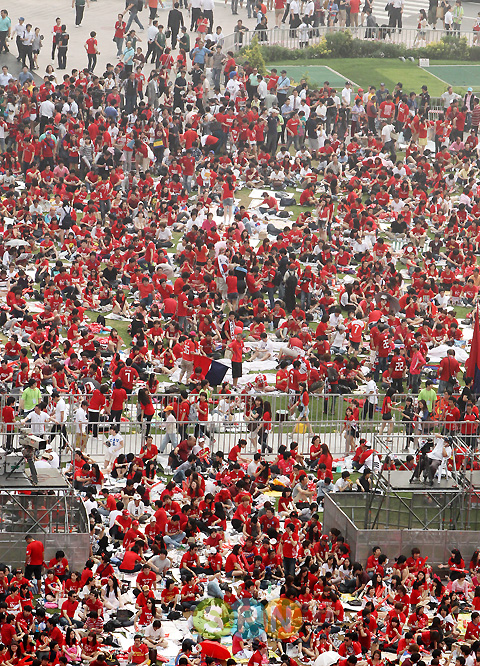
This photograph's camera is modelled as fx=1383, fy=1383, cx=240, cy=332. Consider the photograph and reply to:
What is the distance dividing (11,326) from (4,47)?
2086cm

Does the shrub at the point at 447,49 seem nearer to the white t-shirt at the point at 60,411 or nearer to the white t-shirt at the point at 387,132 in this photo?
the white t-shirt at the point at 387,132

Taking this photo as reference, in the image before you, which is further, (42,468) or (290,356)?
(290,356)

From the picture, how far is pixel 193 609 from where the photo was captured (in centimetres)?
2372

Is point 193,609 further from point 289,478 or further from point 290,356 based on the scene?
point 290,356

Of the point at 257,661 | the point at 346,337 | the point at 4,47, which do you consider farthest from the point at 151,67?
the point at 257,661

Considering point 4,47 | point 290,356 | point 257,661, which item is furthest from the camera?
point 4,47

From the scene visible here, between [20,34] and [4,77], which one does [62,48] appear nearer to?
[20,34]

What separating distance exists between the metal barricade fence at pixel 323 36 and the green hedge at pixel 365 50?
0.29m

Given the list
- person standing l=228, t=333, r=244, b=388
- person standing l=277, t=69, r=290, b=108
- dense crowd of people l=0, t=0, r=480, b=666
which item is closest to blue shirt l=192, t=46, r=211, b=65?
dense crowd of people l=0, t=0, r=480, b=666

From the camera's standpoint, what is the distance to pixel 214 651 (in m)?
22.0

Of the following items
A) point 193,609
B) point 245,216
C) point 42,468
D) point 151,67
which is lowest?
point 193,609

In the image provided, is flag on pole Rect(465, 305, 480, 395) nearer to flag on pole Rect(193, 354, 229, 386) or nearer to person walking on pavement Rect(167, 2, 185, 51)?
flag on pole Rect(193, 354, 229, 386)

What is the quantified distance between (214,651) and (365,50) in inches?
1673

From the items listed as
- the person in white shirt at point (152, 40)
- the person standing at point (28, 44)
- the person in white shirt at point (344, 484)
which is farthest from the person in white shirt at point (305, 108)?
the person in white shirt at point (344, 484)
